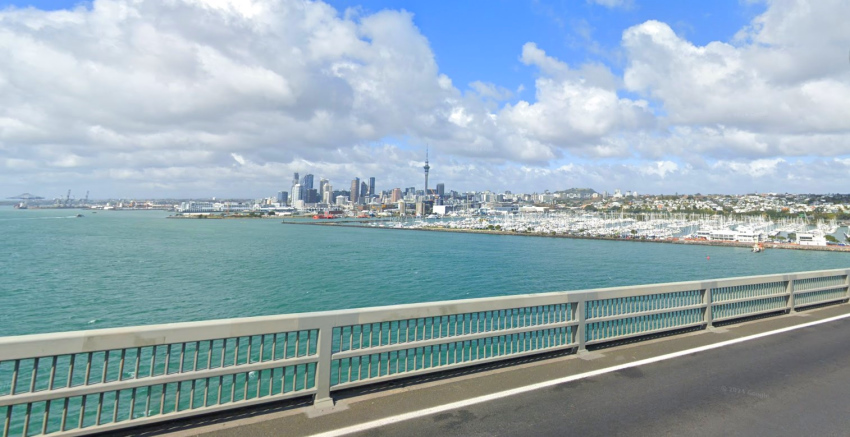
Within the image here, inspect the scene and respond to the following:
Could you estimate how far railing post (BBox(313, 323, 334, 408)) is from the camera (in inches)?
199

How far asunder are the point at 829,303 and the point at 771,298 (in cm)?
293

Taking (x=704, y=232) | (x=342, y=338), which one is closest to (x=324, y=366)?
(x=342, y=338)

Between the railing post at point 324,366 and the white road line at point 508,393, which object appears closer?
the white road line at point 508,393

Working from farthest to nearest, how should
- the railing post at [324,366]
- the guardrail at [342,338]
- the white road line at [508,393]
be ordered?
the railing post at [324,366], the white road line at [508,393], the guardrail at [342,338]

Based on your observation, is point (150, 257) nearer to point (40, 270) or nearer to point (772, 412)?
point (40, 270)

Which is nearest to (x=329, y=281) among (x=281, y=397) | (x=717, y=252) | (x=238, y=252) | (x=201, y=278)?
(x=201, y=278)

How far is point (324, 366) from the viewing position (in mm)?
5066

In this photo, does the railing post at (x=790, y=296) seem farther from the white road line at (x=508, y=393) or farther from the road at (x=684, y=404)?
the road at (x=684, y=404)

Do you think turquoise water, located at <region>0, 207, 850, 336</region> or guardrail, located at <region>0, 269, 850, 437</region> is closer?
guardrail, located at <region>0, 269, 850, 437</region>

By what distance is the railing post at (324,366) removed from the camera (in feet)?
16.6

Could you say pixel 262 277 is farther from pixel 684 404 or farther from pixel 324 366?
pixel 684 404

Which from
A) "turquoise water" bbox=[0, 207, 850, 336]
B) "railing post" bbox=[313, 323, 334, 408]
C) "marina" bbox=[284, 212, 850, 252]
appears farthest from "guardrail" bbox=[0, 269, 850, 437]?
"marina" bbox=[284, 212, 850, 252]

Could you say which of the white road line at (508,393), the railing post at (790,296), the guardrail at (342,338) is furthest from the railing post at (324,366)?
the railing post at (790,296)

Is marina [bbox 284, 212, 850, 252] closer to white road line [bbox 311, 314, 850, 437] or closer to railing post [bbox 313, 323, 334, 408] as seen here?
white road line [bbox 311, 314, 850, 437]
